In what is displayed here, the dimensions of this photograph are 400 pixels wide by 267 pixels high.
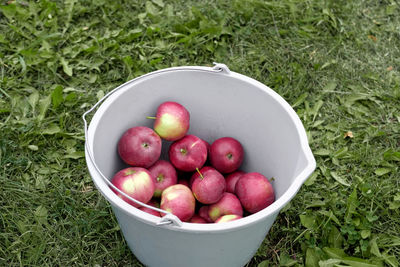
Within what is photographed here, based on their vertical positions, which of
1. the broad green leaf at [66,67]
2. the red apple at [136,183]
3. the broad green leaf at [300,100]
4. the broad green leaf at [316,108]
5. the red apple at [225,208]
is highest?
the red apple at [136,183]

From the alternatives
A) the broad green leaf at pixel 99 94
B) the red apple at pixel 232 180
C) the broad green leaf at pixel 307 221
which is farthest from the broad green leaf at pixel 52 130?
the broad green leaf at pixel 307 221

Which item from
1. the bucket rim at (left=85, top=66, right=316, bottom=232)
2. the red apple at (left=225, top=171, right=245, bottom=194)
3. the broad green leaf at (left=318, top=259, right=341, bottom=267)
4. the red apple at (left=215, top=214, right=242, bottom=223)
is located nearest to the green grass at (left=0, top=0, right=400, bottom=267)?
the broad green leaf at (left=318, top=259, right=341, bottom=267)

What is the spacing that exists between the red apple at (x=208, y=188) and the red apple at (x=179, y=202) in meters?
0.04

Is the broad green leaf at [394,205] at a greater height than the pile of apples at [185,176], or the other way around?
the pile of apples at [185,176]

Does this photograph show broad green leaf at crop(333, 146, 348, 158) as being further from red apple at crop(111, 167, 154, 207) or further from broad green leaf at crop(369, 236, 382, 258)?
red apple at crop(111, 167, 154, 207)

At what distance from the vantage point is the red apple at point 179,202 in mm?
1639

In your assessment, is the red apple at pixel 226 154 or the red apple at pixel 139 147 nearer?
the red apple at pixel 139 147

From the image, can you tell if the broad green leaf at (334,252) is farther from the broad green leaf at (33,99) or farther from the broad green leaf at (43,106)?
the broad green leaf at (33,99)

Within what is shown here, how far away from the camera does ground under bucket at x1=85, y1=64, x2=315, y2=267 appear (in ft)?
4.53

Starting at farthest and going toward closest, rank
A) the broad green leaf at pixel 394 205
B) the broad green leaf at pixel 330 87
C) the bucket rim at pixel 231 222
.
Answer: the broad green leaf at pixel 330 87 → the broad green leaf at pixel 394 205 → the bucket rim at pixel 231 222

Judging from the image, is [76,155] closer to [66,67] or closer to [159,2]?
[66,67]

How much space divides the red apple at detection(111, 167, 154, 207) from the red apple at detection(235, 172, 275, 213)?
392 mm

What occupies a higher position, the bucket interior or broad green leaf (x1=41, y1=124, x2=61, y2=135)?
the bucket interior

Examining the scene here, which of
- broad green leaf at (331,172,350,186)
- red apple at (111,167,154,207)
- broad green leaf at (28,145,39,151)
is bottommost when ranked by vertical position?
broad green leaf at (331,172,350,186)
